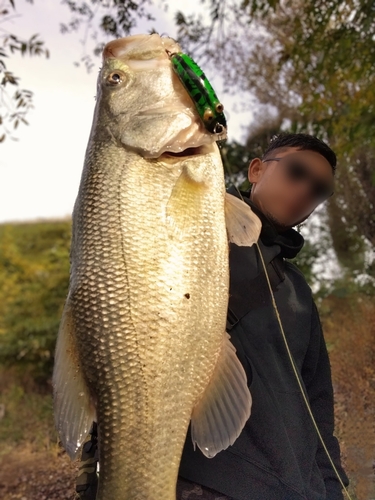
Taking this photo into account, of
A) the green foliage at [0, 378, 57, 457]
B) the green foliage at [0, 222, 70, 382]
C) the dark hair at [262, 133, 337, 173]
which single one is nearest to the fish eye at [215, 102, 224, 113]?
the dark hair at [262, 133, 337, 173]

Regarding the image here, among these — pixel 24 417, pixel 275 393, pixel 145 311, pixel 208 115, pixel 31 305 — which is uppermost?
pixel 208 115

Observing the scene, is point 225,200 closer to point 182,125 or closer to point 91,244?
point 182,125

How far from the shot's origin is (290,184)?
7.38 ft

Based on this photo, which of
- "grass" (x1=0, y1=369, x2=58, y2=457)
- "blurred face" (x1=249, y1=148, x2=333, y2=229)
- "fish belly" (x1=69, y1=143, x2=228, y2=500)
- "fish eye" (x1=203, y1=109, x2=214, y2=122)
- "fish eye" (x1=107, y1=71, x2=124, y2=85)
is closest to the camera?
"fish belly" (x1=69, y1=143, x2=228, y2=500)

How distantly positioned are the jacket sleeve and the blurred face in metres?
0.44

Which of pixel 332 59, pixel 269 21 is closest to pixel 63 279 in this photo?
pixel 332 59

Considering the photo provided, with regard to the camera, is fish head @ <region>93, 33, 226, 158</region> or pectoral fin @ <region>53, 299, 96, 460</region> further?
fish head @ <region>93, 33, 226, 158</region>

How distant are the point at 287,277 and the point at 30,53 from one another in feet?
9.12

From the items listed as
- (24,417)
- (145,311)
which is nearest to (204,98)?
(145,311)

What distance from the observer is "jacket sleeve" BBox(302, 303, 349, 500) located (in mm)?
2084

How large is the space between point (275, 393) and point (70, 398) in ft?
2.50

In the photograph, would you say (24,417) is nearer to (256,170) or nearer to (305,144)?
(256,170)

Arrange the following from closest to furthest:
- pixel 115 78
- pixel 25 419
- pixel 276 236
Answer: pixel 115 78 → pixel 276 236 → pixel 25 419

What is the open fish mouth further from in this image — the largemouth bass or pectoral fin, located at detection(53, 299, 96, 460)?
pectoral fin, located at detection(53, 299, 96, 460)
